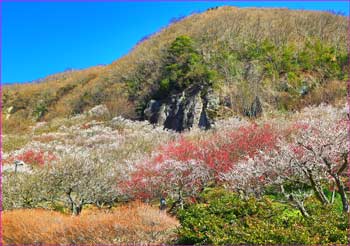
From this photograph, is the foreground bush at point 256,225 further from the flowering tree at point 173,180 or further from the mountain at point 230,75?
the mountain at point 230,75

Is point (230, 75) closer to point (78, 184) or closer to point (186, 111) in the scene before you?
point (186, 111)

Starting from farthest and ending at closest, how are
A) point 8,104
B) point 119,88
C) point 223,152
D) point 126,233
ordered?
→ 1. point 8,104
2. point 119,88
3. point 223,152
4. point 126,233

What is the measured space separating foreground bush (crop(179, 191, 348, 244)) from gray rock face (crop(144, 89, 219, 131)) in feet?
53.5

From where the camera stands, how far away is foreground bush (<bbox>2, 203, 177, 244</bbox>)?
22.3ft

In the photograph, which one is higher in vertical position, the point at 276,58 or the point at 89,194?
the point at 276,58

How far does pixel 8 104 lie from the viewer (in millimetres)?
51125

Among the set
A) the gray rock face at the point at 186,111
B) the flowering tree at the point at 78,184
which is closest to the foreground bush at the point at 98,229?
the flowering tree at the point at 78,184

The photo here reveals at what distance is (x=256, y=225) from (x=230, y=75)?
2343 cm

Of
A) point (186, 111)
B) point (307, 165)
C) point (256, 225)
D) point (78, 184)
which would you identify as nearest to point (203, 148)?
point (78, 184)

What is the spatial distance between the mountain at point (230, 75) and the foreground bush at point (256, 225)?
656 inches

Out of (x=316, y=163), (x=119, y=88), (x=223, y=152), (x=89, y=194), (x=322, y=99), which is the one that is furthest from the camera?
(x=119, y=88)

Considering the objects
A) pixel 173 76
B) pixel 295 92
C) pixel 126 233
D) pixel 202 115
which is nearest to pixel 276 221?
pixel 126 233

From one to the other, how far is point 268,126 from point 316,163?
7.19m

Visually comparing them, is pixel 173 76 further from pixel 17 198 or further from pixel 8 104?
pixel 8 104
